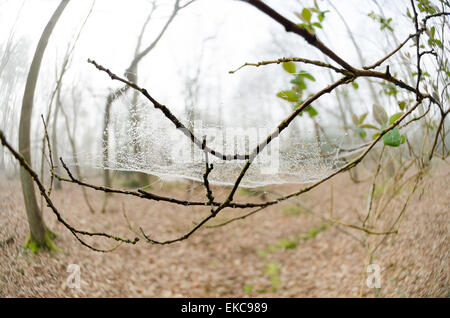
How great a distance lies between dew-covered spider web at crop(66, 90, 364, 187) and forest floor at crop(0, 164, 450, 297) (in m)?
0.29

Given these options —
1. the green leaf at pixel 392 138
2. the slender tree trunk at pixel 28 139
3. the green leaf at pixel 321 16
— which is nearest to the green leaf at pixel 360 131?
the green leaf at pixel 392 138

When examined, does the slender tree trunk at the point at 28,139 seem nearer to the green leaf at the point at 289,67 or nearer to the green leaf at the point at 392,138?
the green leaf at the point at 289,67

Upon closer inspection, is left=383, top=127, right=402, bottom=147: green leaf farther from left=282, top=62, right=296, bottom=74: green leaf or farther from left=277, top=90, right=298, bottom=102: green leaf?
left=282, top=62, right=296, bottom=74: green leaf

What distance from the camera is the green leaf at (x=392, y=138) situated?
49.8 inches

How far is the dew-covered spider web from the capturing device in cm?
169

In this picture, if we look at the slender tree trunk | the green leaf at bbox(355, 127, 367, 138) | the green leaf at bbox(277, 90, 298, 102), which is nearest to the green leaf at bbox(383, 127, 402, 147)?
the green leaf at bbox(277, 90, 298, 102)

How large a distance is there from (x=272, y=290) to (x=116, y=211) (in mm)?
4037

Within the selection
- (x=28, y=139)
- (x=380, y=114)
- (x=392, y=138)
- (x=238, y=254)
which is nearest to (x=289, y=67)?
(x=392, y=138)

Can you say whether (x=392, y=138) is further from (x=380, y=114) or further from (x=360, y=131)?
(x=360, y=131)

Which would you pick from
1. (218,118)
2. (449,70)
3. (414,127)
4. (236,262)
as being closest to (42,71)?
(218,118)

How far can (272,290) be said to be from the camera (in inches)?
151

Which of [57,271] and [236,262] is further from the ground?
[57,271]

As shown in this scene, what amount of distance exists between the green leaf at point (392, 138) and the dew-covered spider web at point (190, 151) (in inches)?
27.0
